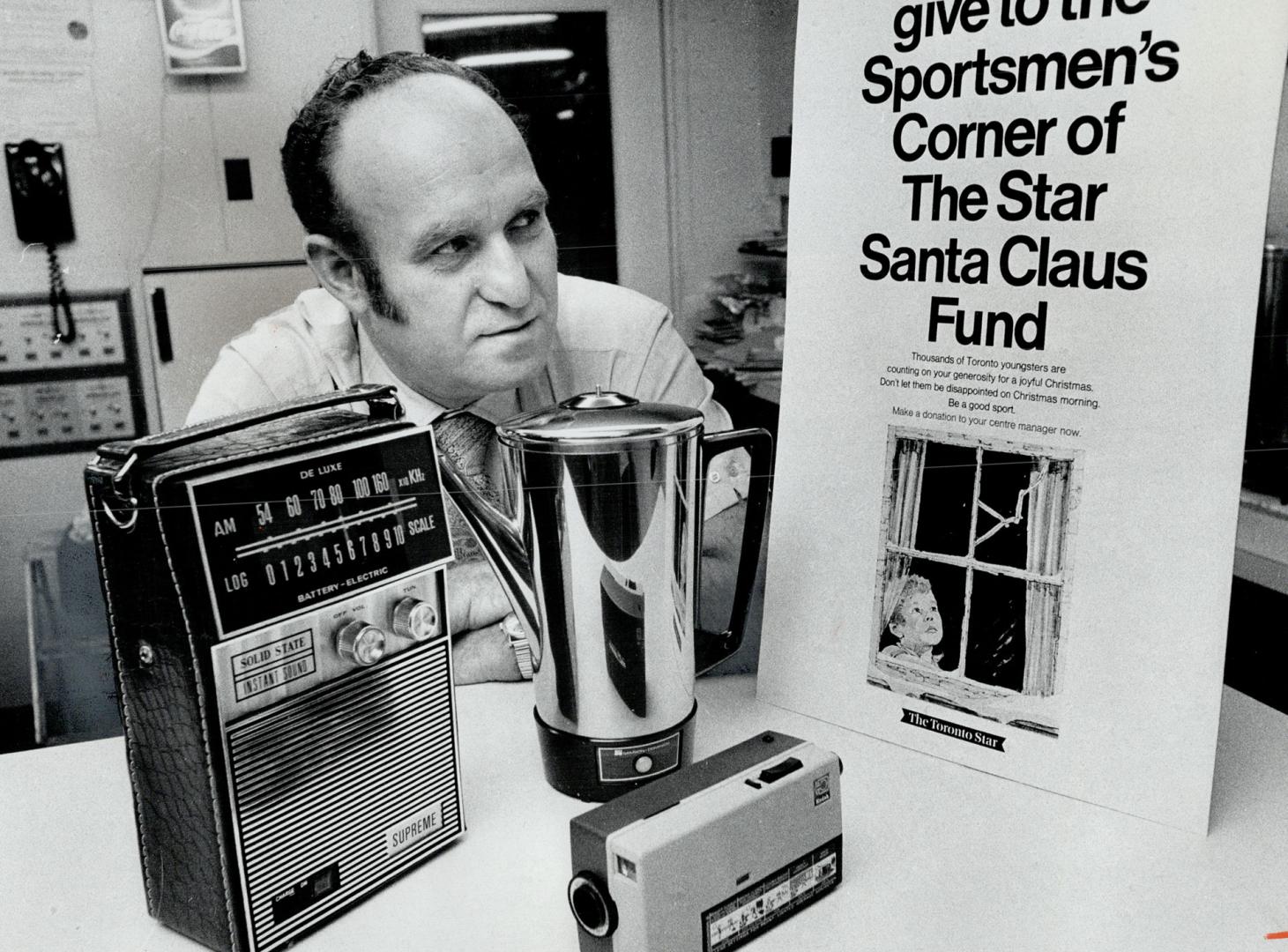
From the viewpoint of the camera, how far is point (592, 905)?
0.52 metres

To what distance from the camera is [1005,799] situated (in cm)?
67

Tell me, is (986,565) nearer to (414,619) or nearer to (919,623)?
(919,623)

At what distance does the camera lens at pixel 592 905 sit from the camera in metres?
0.51

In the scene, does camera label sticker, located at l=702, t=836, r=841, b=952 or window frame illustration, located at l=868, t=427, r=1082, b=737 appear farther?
window frame illustration, located at l=868, t=427, r=1082, b=737

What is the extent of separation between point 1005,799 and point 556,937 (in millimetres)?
300

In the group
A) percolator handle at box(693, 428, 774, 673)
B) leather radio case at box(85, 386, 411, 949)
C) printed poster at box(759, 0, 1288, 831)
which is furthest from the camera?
percolator handle at box(693, 428, 774, 673)

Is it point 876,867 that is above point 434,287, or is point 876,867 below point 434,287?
below

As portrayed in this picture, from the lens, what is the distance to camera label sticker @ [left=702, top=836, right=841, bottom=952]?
0.53 meters

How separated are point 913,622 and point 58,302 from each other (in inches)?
22.6

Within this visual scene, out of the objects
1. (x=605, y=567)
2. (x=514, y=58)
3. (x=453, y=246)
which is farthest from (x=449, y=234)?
(x=605, y=567)

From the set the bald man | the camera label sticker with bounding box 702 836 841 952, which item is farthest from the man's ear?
the camera label sticker with bounding box 702 836 841 952

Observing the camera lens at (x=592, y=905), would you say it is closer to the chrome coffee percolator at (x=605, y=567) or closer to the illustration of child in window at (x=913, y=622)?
the chrome coffee percolator at (x=605, y=567)

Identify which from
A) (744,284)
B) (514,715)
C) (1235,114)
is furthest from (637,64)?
(514,715)

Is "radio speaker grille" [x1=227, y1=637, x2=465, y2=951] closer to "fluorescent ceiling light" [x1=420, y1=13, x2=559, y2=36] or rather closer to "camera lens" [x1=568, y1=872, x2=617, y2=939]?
"camera lens" [x1=568, y1=872, x2=617, y2=939]
